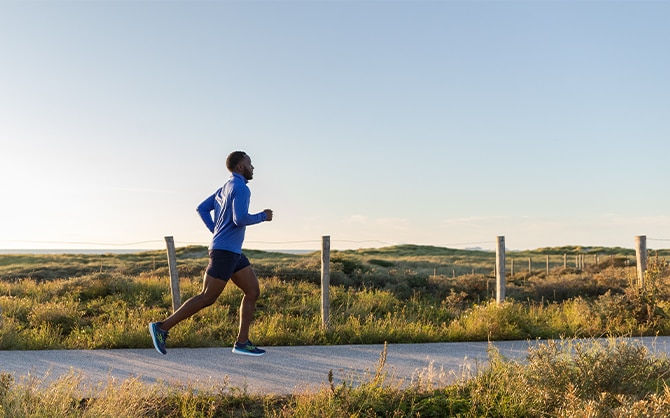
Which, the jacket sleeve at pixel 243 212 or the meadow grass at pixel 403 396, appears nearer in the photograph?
the meadow grass at pixel 403 396

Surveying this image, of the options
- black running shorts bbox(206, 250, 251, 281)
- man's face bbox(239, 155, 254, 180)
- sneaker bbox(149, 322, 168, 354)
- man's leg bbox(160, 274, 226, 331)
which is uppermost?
man's face bbox(239, 155, 254, 180)

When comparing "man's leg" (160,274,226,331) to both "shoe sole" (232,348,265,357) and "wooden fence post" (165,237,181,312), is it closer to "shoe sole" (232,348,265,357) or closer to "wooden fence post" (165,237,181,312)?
"shoe sole" (232,348,265,357)

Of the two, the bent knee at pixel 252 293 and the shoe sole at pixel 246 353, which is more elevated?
the bent knee at pixel 252 293

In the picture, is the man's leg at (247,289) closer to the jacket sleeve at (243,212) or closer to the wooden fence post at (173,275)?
the jacket sleeve at (243,212)

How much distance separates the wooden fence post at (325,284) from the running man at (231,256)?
1.85 m

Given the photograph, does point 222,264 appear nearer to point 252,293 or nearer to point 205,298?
point 205,298

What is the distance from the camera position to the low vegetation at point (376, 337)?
179 inches

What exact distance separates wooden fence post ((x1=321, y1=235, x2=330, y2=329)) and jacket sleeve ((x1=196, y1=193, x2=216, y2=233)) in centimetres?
219

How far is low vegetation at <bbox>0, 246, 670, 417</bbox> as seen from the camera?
454 cm

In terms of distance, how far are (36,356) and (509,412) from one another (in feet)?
18.2

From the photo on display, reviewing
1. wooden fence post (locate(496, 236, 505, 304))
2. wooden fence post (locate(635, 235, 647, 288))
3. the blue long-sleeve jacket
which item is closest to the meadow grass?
the blue long-sleeve jacket

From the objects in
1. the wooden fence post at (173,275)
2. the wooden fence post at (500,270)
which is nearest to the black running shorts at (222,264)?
the wooden fence post at (173,275)

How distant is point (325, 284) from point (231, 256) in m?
2.53

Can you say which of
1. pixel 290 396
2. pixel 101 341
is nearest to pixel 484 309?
pixel 290 396
